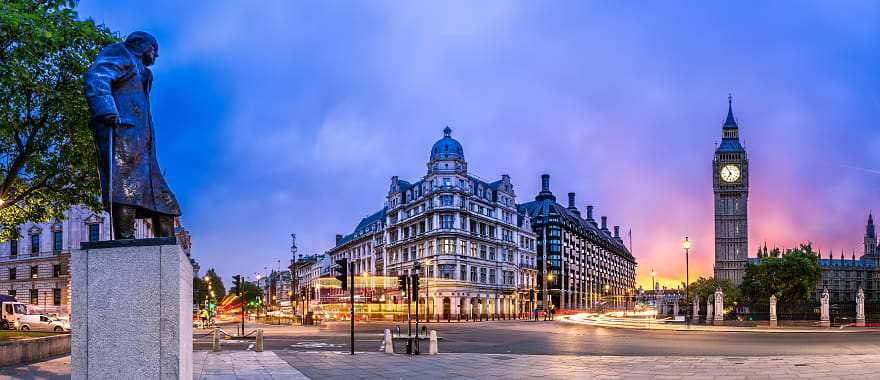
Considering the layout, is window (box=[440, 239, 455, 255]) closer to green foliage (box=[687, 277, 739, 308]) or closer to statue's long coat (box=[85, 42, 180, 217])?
green foliage (box=[687, 277, 739, 308])

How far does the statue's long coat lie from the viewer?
787 cm

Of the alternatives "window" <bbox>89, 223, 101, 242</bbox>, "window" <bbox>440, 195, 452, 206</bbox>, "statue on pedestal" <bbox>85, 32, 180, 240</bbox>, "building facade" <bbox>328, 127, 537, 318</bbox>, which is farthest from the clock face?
"statue on pedestal" <bbox>85, 32, 180, 240</bbox>

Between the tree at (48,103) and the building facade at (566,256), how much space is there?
312ft

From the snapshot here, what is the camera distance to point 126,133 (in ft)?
26.9

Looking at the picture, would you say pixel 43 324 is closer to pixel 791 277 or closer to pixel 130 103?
pixel 130 103

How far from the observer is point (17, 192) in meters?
20.1

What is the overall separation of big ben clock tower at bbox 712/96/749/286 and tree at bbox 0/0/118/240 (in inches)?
5347

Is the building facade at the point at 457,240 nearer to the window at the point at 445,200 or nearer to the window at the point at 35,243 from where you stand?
the window at the point at 445,200

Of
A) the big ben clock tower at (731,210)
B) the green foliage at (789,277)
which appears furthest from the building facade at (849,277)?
the green foliage at (789,277)

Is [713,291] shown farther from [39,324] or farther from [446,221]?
[39,324]

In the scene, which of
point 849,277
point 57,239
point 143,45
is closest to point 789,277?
point 143,45

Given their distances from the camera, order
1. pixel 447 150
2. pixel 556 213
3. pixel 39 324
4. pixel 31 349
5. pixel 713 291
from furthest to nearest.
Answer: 1. pixel 556 213
2. pixel 447 150
3. pixel 713 291
4. pixel 39 324
5. pixel 31 349

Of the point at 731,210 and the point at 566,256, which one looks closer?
the point at 566,256

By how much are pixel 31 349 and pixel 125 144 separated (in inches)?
579
